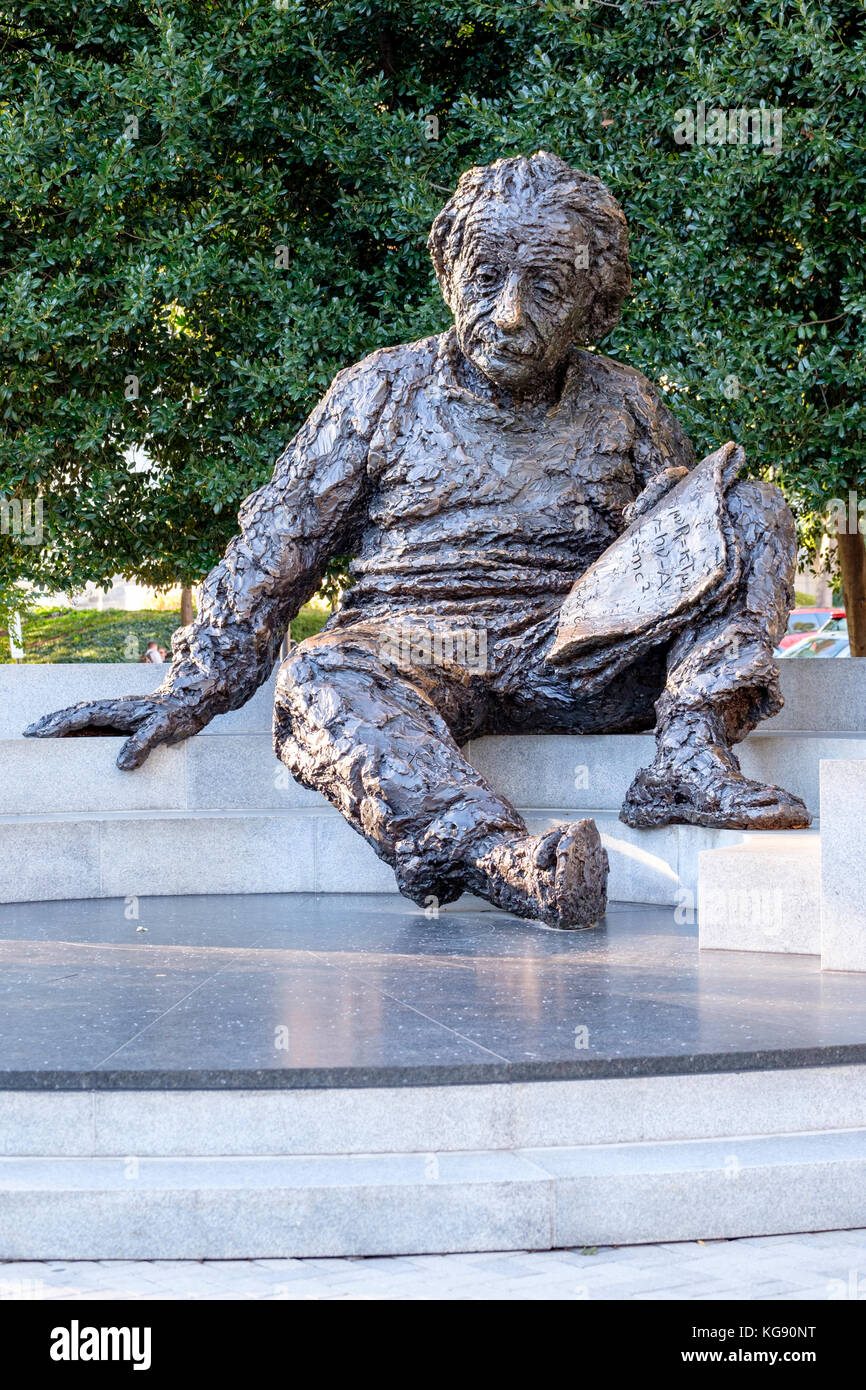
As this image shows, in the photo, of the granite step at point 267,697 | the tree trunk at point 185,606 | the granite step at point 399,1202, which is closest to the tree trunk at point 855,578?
the granite step at point 267,697

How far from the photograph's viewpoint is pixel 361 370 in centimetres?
594

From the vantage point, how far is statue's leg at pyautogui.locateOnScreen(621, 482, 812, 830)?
4863 millimetres

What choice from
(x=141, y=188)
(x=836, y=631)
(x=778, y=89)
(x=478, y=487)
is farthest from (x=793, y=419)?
(x=836, y=631)

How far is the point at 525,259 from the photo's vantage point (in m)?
5.42

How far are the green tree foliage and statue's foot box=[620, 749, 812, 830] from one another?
10.8 feet

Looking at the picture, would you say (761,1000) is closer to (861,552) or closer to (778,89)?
(778,89)

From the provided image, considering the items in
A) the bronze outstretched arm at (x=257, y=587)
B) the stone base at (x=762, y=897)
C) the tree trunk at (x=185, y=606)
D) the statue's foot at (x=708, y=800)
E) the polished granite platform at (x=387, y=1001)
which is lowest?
the polished granite platform at (x=387, y=1001)

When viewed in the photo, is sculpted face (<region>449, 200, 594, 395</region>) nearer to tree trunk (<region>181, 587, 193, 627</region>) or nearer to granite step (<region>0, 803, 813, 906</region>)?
granite step (<region>0, 803, 813, 906</region>)

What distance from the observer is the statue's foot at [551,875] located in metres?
4.39

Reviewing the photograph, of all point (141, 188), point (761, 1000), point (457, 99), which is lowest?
point (761, 1000)

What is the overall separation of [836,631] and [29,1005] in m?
20.6

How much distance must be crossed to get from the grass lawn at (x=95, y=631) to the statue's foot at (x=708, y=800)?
18172 mm

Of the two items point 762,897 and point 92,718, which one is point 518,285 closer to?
point 92,718

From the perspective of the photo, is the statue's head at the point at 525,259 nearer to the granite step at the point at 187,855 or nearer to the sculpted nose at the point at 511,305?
the sculpted nose at the point at 511,305
